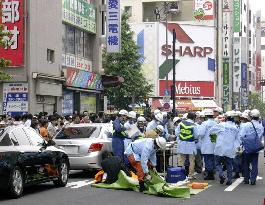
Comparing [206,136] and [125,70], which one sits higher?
[125,70]

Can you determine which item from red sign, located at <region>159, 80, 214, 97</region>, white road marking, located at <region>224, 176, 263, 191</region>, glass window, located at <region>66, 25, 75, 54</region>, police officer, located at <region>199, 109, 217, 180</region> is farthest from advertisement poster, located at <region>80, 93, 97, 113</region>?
red sign, located at <region>159, 80, 214, 97</region>

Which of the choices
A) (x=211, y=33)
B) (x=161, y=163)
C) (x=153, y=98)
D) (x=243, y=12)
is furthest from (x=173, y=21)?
(x=161, y=163)

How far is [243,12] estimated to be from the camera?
12000 centimetres

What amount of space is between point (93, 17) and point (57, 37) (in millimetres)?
6852

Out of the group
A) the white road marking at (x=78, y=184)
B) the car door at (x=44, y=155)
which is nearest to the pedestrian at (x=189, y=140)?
the white road marking at (x=78, y=184)

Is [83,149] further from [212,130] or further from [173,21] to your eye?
[173,21]

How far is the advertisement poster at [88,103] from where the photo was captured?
38.3 meters

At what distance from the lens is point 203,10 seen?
272ft

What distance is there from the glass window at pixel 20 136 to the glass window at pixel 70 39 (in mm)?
21655

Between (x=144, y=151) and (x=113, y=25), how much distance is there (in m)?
25.3

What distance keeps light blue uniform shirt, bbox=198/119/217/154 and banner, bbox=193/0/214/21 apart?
6539 cm

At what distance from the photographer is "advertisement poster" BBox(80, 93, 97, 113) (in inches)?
1510

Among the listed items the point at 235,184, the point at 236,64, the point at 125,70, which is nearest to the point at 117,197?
the point at 235,184

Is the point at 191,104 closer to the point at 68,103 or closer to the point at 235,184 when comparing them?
the point at 68,103
